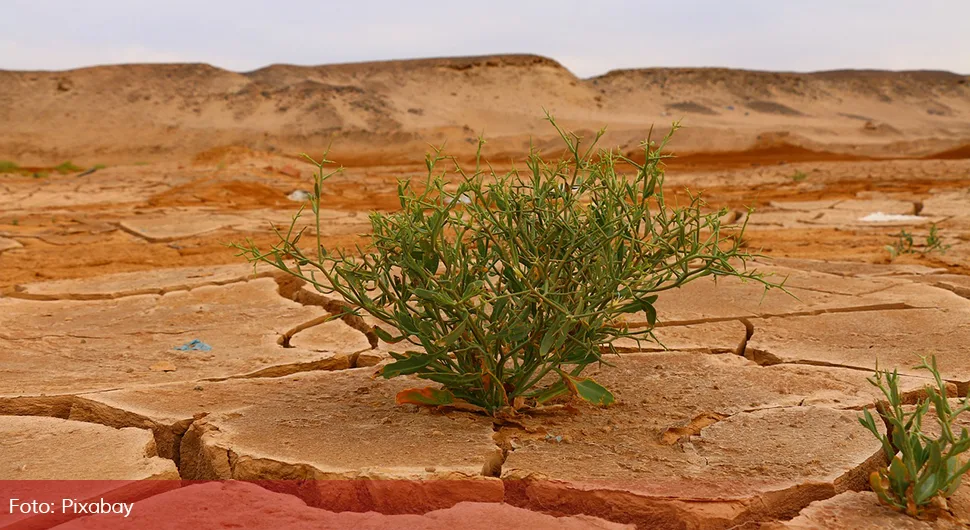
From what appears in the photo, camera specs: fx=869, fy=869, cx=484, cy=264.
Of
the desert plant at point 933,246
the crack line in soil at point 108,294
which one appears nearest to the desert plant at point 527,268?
the crack line in soil at point 108,294

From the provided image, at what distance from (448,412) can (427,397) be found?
0.19ft

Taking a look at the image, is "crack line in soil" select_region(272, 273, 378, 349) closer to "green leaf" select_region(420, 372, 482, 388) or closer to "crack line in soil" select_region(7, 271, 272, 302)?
"crack line in soil" select_region(7, 271, 272, 302)

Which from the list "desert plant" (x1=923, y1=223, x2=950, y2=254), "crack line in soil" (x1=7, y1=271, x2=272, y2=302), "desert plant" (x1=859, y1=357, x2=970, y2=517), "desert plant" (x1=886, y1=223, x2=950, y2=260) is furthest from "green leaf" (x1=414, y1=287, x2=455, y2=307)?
"desert plant" (x1=923, y1=223, x2=950, y2=254)

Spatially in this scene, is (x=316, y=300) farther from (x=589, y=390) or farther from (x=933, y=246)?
(x=933, y=246)

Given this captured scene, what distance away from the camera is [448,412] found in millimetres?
1923

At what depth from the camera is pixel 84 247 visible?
16.7 feet

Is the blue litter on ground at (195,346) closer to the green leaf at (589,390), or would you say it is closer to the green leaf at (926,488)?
the green leaf at (589,390)

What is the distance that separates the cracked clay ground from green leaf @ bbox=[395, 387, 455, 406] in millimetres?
29

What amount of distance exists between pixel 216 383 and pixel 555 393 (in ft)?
2.94

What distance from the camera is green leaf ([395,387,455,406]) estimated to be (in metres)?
1.92

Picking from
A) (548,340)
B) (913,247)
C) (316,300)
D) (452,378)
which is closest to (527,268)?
(548,340)

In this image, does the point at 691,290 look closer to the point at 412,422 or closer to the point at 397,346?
the point at 397,346

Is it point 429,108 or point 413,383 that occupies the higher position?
point 429,108

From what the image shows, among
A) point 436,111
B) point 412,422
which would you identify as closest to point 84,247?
point 412,422
